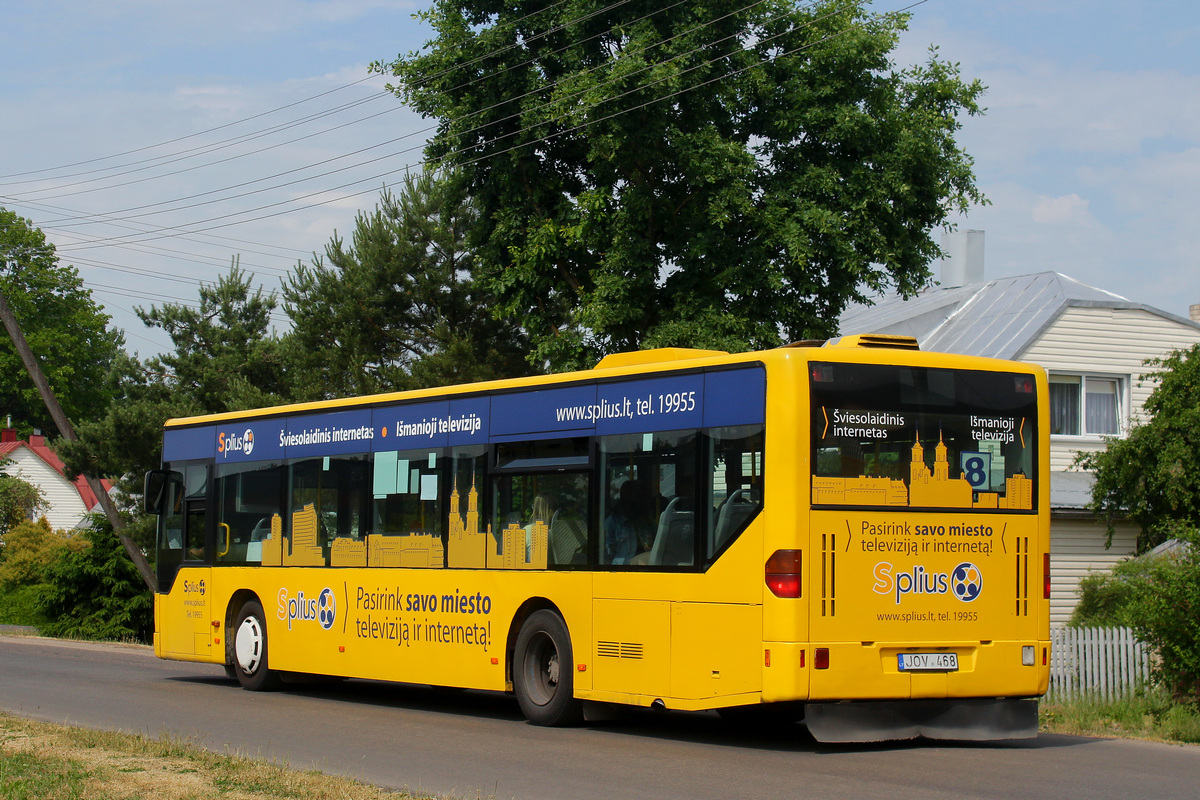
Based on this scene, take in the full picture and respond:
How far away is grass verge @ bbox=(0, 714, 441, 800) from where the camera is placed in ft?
27.3

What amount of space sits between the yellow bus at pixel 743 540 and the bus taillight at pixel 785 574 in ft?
0.05

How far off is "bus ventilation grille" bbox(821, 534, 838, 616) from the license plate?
0.76m

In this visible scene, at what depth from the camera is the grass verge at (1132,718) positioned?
41.9ft

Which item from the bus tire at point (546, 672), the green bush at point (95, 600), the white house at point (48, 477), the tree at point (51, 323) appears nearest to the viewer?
the bus tire at point (546, 672)

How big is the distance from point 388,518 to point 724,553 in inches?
200

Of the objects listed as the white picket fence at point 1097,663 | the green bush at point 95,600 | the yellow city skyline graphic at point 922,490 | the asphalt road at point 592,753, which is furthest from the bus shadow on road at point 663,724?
the green bush at point 95,600

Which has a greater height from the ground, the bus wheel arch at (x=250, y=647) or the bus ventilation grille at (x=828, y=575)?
the bus ventilation grille at (x=828, y=575)

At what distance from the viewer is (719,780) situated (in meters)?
9.50

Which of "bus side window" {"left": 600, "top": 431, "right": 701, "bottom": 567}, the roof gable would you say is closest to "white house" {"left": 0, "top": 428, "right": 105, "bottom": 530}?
the roof gable

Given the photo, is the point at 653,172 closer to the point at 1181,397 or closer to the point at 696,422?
the point at 1181,397

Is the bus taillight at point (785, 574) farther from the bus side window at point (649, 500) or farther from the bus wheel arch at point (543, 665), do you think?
the bus wheel arch at point (543, 665)

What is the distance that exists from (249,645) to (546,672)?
17.9 feet

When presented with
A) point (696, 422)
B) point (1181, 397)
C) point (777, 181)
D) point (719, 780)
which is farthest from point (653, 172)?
point (719, 780)

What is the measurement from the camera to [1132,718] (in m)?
13.5
